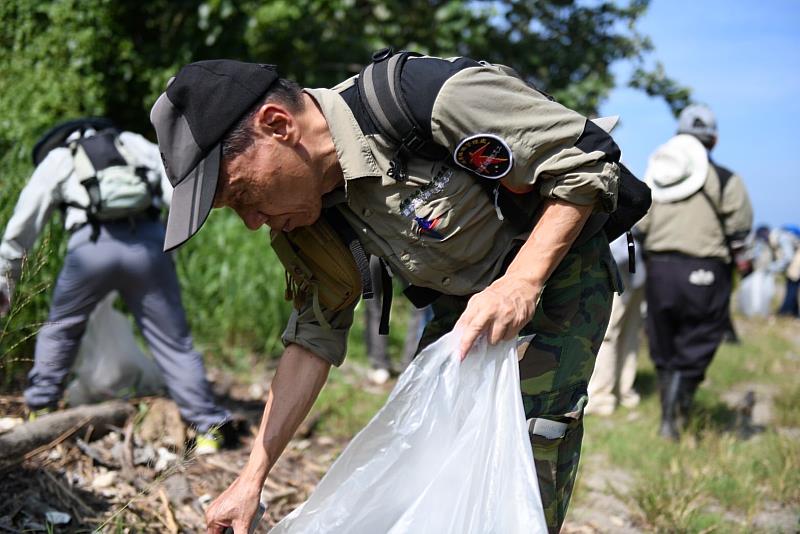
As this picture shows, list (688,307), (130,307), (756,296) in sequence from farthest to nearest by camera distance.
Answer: (756,296) < (688,307) < (130,307)

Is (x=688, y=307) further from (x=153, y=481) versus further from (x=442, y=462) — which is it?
(x=442, y=462)

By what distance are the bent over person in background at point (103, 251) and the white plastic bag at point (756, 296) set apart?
10.6 m

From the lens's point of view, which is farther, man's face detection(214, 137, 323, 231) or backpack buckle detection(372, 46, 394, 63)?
backpack buckle detection(372, 46, 394, 63)

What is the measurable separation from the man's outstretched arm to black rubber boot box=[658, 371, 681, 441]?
361 cm

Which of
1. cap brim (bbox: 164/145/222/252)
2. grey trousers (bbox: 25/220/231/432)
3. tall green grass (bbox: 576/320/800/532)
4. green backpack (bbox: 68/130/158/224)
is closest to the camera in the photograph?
cap brim (bbox: 164/145/222/252)

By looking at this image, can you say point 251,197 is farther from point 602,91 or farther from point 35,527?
point 602,91

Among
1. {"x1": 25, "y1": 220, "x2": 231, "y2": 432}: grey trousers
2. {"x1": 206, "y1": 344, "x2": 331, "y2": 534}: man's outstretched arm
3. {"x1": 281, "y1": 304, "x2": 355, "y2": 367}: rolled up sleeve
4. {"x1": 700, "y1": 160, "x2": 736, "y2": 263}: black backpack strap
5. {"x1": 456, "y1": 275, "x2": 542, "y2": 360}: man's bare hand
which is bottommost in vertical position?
{"x1": 25, "y1": 220, "x2": 231, "y2": 432}: grey trousers

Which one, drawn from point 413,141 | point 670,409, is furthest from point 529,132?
point 670,409

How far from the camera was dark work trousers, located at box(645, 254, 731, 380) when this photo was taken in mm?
5172

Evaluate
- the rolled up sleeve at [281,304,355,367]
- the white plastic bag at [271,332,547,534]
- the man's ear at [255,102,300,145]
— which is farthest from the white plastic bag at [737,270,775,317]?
the man's ear at [255,102,300,145]

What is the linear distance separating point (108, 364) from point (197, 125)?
2904 millimetres

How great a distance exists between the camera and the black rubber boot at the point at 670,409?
5242 millimetres

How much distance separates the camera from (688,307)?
17.2ft

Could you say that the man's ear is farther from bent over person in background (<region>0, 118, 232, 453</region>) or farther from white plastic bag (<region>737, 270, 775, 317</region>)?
white plastic bag (<region>737, 270, 775, 317</region>)
